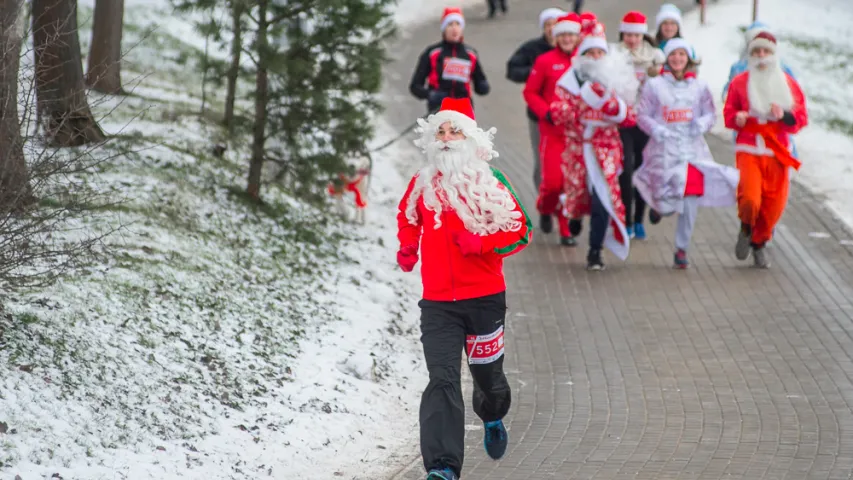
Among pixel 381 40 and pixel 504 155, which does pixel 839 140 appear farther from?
pixel 381 40

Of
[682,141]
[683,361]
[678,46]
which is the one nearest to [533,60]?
[678,46]

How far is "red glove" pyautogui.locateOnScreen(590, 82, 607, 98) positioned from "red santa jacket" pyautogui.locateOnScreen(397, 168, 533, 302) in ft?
16.6

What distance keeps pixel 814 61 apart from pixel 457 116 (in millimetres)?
19925

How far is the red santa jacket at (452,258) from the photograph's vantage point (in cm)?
666

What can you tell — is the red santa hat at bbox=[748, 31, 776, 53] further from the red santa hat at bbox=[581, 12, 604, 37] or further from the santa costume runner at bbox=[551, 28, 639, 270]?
the red santa hat at bbox=[581, 12, 604, 37]

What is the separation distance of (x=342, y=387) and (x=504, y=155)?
391 inches

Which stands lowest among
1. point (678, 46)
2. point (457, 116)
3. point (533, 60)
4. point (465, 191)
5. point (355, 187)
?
point (355, 187)

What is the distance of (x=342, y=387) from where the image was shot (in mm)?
8398

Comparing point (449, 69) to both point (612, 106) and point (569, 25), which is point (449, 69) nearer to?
point (569, 25)

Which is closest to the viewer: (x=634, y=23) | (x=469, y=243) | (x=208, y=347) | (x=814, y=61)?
(x=469, y=243)

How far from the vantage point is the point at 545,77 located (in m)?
12.7

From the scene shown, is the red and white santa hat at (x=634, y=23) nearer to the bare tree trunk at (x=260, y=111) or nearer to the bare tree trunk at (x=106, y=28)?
the bare tree trunk at (x=260, y=111)

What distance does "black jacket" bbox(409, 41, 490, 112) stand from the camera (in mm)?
13562

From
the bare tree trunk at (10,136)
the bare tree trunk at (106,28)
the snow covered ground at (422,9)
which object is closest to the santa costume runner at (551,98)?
the bare tree trunk at (106,28)
